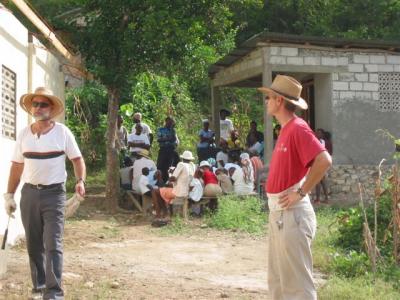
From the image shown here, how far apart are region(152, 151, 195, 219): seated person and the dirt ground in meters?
0.40

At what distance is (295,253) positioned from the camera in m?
4.05

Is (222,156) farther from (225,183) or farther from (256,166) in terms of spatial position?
(225,183)

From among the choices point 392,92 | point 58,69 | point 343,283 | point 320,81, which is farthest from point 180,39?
point 343,283

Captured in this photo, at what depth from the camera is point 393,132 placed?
13.7 m

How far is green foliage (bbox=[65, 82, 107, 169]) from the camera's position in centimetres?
1644

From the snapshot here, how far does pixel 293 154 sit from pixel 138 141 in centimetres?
934

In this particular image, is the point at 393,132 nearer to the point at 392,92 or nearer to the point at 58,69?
the point at 392,92

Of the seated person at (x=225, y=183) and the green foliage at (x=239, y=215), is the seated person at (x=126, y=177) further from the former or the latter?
the green foliage at (x=239, y=215)

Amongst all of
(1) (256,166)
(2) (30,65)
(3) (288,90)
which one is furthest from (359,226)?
(2) (30,65)

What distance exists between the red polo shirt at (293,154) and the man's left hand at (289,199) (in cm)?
8

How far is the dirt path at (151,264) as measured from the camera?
596 cm

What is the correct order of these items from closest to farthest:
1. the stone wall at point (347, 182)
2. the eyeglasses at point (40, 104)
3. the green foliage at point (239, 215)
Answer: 1. the eyeglasses at point (40, 104)
2. the green foliage at point (239, 215)
3. the stone wall at point (347, 182)

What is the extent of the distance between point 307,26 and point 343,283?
59.2ft

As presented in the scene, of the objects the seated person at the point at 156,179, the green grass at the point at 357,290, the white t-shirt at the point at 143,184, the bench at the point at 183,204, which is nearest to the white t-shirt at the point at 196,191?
the bench at the point at 183,204
